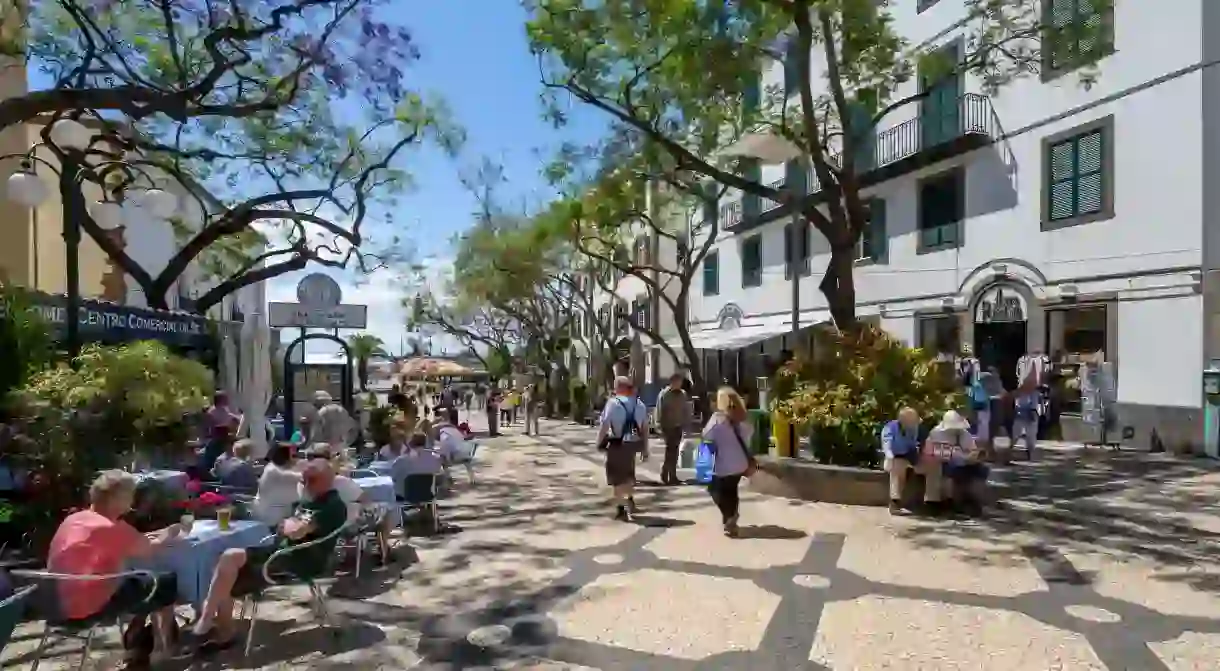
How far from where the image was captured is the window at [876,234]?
2166 cm

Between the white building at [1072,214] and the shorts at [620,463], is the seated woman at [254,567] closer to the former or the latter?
the shorts at [620,463]

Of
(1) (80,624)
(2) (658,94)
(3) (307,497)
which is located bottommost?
(1) (80,624)

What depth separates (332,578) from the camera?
22.7 ft

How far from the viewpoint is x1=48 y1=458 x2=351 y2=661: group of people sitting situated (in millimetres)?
4402

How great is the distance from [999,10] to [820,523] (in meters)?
8.28

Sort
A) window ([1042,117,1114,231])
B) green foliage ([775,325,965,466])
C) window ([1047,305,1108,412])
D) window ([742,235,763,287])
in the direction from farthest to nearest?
window ([742,235,763,287])
window ([1047,305,1108,412])
window ([1042,117,1114,231])
green foliage ([775,325,965,466])

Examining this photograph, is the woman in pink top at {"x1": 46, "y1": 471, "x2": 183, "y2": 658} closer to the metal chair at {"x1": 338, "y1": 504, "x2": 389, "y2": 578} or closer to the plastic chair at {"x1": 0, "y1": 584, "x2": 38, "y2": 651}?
the plastic chair at {"x1": 0, "y1": 584, "x2": 38, "y2": 651}

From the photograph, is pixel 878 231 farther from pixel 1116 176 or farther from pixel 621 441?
pixel 621 441

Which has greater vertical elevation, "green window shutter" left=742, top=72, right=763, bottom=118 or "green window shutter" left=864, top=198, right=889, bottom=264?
"green window shutter" left=742, top=72, right=763, bottom=118

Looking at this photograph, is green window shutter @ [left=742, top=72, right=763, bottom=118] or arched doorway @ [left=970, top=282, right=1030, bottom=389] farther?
arched doorway @ [left=970, top=282, right=1030, bottom=389]

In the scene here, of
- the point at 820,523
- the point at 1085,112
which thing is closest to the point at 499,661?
the point at 820,523

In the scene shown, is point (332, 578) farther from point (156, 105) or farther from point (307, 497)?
point (156, 105)

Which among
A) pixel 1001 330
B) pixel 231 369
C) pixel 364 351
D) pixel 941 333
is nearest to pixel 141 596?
pixel 231 369

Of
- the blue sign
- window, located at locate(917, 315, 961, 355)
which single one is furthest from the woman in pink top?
window, located at locate(917, 315, 961, 355)
